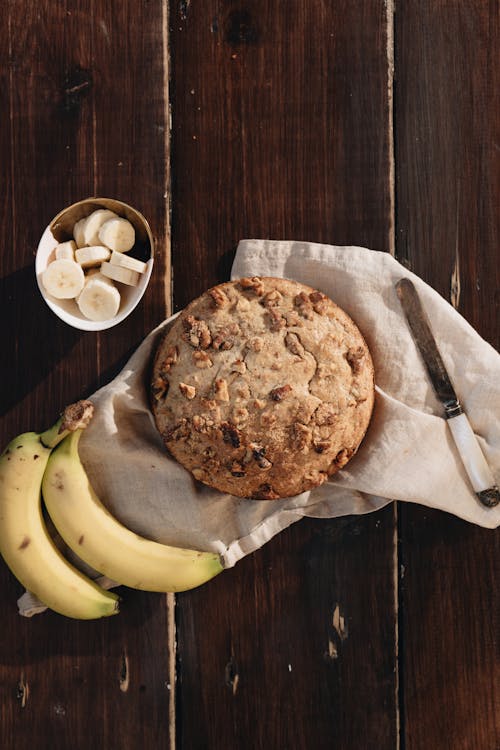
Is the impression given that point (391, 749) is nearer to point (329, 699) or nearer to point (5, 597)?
point (329, 699)

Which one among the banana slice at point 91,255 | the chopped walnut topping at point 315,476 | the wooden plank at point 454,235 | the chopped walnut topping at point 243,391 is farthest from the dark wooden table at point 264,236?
the chopped walnut topping at point 243,391

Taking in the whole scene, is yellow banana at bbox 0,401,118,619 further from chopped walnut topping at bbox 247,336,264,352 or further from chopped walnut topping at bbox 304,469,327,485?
chopped walnut topping at bbox 304,469,327,485

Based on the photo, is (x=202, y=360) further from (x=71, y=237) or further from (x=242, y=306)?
(x=71, y=237)

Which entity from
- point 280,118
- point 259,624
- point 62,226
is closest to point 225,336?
point 62,226

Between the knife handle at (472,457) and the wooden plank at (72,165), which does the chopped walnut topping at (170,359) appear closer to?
the wooden plank at (72,165)

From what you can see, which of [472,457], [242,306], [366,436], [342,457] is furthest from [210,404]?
[472,457]

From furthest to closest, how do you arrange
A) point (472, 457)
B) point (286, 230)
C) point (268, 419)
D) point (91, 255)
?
point (286, 230), point (472, 457), point (91, 255), point (268, 419)
